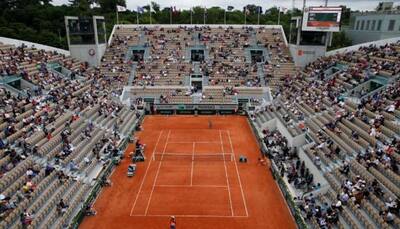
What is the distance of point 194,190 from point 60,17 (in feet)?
215

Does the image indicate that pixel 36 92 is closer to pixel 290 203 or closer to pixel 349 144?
pixel 290 203

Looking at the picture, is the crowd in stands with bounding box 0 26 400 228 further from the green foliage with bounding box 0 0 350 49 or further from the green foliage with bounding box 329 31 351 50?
the green foliage with bounding box 0 0 350 49

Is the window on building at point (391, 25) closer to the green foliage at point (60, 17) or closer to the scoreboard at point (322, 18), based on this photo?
the scoreboard at point (322, 18)

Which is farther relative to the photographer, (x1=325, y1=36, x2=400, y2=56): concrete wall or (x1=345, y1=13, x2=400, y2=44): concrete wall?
(x1=345, y1=13, x2=400, y2=44): concrete wall

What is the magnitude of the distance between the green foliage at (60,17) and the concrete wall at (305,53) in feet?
63.7

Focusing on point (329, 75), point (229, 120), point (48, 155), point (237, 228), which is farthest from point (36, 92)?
point (329, 75)

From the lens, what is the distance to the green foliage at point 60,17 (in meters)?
62.9

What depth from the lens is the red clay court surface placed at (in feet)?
63.0

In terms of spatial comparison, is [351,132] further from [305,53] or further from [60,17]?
[60,17]

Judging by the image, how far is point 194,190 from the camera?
2253 cm

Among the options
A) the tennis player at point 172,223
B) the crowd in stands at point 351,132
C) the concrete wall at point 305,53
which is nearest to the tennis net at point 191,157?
the crowd in stands at point 351,132

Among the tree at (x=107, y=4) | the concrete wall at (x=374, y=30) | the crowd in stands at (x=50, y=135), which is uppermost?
the tree at (x=107, y=4)

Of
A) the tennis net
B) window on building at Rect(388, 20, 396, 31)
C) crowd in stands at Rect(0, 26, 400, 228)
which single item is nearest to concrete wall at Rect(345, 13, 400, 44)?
window on building at Rect(388, 20, 396, 31)

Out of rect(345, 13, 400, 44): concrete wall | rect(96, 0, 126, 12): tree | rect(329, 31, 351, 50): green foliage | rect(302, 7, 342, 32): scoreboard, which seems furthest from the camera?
rect(96, 0, 126, 12): tree
